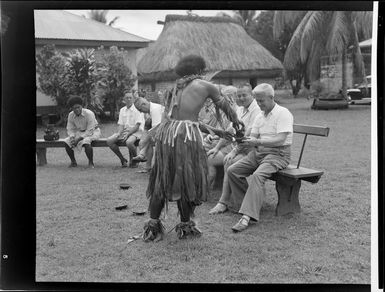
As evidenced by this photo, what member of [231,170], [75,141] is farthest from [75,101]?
[231,170]

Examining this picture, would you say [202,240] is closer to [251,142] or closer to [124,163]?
[251,142]

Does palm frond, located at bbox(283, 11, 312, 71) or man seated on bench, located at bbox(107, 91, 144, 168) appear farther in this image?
man seated on bench, located at bbox(107, 91, 144, 168)

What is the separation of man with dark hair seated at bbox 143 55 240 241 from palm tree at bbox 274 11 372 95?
0.90m

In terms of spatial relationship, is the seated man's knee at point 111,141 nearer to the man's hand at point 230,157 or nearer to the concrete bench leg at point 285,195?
the man's hand at point 230,157

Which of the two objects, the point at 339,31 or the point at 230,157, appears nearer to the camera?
the point at 339,31

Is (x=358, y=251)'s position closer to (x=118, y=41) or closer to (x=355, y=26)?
(x=355, y=26)

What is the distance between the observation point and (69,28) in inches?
167

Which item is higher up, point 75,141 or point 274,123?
point 274,123

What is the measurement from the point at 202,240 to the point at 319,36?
11.0 ft

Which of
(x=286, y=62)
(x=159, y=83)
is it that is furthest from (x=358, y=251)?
(x=286, y=62)

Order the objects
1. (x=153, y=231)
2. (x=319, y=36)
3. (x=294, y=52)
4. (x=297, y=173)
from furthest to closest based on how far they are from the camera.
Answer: (x=294, y=52)
(x=319, y=36)
(x=297, y=173)
(x=153, y=231)

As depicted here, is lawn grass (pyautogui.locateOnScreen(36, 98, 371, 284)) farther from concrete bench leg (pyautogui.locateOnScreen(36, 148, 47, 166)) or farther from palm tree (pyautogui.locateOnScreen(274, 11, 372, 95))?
palm tree (pyautogui.locateOnScreen(274, 11, 372, 95))

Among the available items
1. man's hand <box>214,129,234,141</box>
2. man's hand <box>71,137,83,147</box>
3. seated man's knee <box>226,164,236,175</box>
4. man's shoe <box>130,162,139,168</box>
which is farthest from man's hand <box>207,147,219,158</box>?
man's hand <box>71,137,83,147</box>

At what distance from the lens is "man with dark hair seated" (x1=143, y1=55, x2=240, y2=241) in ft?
13.0
